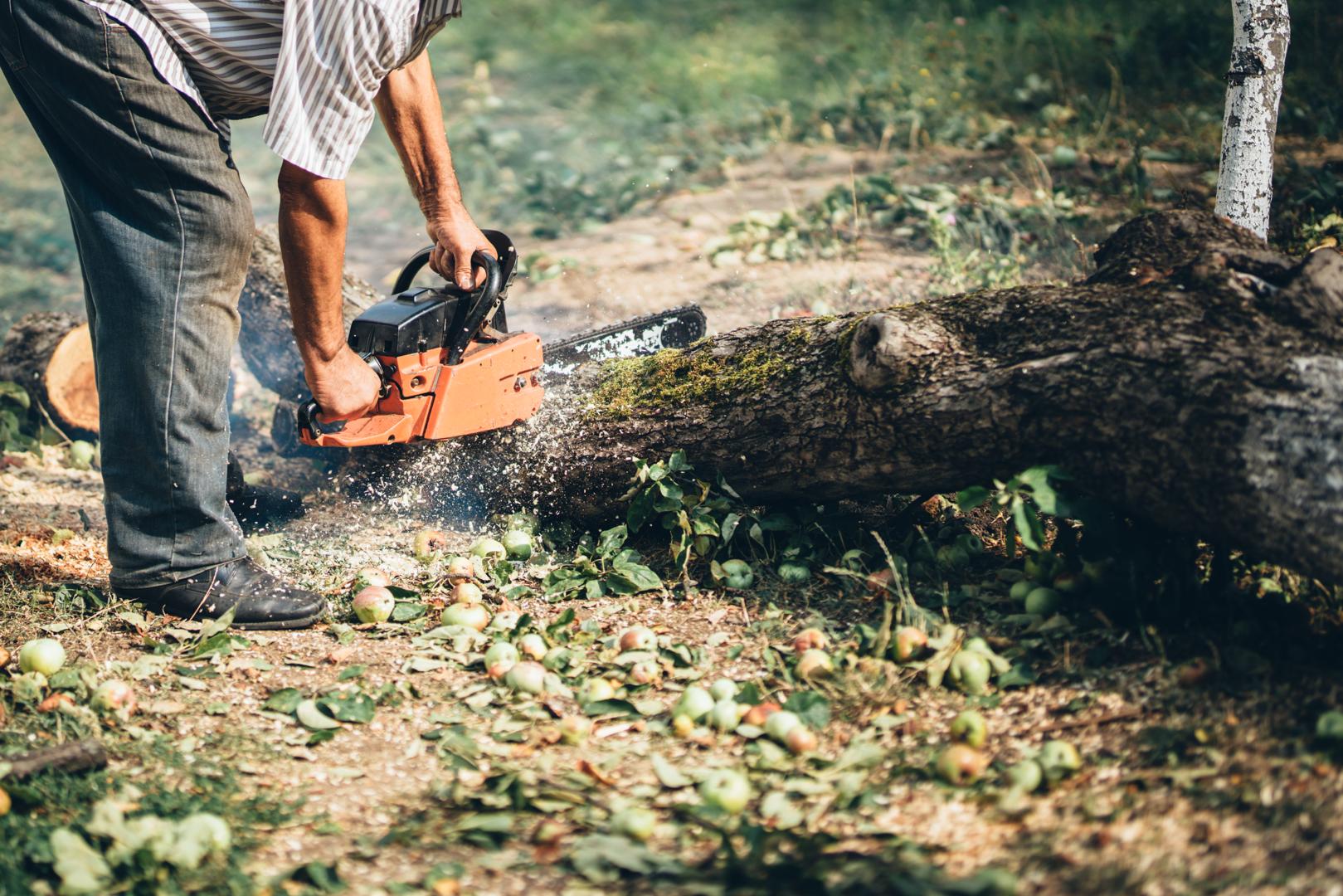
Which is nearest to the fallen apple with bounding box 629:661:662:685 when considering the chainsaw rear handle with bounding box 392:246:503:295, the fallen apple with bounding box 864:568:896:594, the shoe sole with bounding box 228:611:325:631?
the fallen apple with bounding box 864:568:896:594

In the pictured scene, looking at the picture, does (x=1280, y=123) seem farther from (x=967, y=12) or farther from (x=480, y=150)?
(x=480, y=150)

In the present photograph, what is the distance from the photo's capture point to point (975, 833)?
2.09 m

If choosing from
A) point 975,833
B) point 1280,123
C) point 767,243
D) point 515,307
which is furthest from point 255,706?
point 1280,123

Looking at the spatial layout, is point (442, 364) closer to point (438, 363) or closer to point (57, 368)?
point (438, 363)

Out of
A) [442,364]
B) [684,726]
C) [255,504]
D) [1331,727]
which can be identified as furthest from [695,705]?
[255,504]

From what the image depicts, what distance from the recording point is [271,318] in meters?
4.89

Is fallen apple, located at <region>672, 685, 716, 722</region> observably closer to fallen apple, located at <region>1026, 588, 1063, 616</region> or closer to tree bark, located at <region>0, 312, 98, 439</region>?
fallen apple, located at <region>1026, 588, 1063, 616</region>

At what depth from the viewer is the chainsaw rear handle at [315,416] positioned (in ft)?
10.8

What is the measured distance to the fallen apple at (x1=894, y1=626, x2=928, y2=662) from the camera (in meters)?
2.65

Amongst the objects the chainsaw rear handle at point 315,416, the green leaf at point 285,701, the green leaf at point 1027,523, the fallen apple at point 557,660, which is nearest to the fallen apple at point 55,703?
the green leaf at point 285,701

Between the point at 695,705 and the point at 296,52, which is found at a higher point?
the point at 296,52

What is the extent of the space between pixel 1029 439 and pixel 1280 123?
5.06 meters

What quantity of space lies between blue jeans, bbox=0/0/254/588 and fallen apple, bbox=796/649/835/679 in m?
1.81

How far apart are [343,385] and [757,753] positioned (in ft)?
5.52
